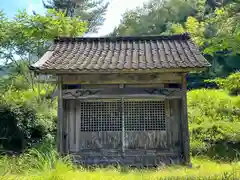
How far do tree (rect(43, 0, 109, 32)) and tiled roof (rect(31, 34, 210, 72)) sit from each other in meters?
20.0

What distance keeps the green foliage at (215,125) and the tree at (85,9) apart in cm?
1731

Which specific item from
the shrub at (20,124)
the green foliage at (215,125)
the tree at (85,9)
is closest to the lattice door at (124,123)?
the green foliage at (215,125)

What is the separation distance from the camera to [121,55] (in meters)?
10.7

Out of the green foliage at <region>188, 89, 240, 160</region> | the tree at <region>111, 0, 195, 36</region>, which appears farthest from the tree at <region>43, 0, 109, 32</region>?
the green foliage at <region>188, 89, 240, 160</region>

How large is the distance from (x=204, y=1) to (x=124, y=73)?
25.7 meters

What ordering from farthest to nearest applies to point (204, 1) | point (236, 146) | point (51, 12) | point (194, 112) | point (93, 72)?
point (204, 1), point (51, 12), point (194, 112), point (236, 146), point (93, 72)

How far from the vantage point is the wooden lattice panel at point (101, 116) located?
10.3 m

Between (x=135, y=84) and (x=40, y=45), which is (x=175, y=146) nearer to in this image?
(x=135, y=84)

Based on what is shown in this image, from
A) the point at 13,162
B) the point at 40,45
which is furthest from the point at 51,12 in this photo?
the point at 13,162

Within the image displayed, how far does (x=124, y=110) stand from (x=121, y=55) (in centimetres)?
184

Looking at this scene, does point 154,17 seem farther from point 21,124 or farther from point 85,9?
point 21,124

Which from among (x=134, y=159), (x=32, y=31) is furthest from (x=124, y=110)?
(x=32, y=31)

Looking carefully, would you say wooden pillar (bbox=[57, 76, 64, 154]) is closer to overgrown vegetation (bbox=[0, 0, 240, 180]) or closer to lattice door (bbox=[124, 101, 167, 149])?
overgrown vegetation (bbox=[0, 0, 240, 180])

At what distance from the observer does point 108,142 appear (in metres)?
10.2
